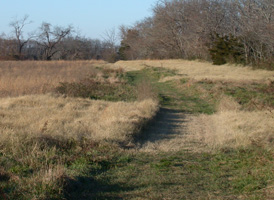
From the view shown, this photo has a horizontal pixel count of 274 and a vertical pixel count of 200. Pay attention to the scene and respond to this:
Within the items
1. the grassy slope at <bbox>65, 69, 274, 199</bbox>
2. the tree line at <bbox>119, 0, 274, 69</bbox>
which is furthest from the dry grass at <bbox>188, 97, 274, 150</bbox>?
the tree line at <bbox>119, 0, 274, 69</bbox>

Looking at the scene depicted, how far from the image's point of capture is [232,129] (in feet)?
28.7

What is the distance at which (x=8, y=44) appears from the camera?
67688 millimetres

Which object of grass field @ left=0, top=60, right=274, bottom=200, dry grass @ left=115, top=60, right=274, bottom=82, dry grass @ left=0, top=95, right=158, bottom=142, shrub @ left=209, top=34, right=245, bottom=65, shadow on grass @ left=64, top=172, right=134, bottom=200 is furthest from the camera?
shrub @ left=209, top=34, right=245, bottom=65

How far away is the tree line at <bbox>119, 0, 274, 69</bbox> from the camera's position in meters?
28.6

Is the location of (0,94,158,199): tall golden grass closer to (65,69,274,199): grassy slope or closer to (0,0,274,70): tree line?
(65,69,274,199): grassy slope

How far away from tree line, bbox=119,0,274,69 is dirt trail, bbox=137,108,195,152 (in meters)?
16.2

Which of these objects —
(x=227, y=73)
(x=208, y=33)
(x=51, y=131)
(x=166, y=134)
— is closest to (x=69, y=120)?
(x=51, y=131)

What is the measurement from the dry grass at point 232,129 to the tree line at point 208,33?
51.4 feet

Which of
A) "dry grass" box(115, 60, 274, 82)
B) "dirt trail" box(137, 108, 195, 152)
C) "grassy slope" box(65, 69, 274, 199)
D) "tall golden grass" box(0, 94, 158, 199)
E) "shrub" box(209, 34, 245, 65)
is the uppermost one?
"shrub" box(209, 34, 245, 65)

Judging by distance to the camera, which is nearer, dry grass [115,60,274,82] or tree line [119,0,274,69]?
dry grass [115,60,274,82]

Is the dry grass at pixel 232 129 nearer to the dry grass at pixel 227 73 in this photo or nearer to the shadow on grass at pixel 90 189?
the shadow on grass at pixel 90 189

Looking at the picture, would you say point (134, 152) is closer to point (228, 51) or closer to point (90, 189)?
point (90, 189)

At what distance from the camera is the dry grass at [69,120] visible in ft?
23.7

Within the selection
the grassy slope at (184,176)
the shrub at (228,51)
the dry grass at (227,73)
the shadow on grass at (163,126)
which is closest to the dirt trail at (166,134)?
the shadow on grass at (163,126)
